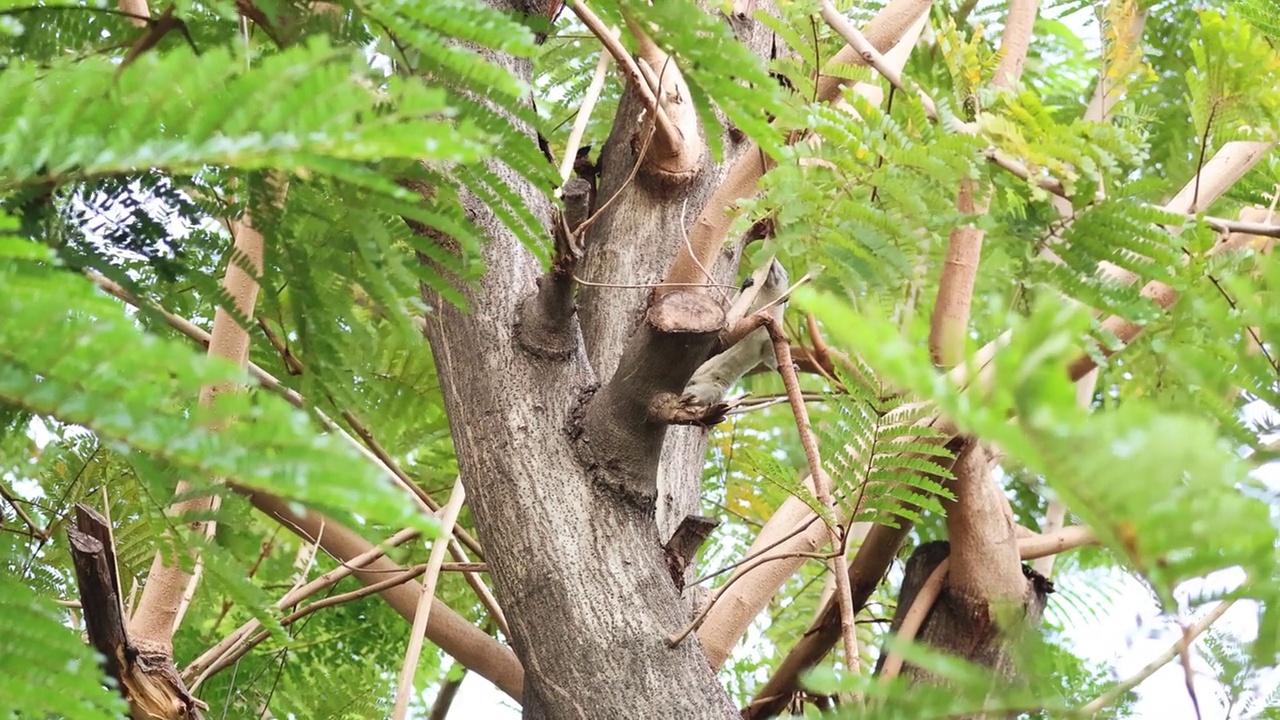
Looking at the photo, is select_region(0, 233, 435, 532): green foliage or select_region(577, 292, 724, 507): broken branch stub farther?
select_region(577, 292, 724, 507): broken branch stub

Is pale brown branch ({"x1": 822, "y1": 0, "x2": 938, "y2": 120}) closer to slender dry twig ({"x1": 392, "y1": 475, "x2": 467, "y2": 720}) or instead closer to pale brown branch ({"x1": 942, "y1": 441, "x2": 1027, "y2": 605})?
pale brown branch ({"x1": 942, "y1": 441, "x2": 1027, "y2": 605})

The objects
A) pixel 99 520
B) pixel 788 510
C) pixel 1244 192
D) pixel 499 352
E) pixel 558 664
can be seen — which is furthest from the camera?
pixel 788 510

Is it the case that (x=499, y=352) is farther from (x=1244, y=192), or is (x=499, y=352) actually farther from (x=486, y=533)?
(x=1244, y=192)

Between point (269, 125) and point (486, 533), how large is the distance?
0.74m

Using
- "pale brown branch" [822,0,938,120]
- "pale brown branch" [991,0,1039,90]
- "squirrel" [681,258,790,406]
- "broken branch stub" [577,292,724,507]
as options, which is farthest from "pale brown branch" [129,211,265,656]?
"pale brown branch" [991,0,1039,90]

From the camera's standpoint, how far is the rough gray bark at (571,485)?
99 cm

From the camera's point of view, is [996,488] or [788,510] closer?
[996,488]

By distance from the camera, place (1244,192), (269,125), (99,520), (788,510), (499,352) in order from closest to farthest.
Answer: (269,125) → (99,520) → (499,352) → (1244,192) → (788,510)

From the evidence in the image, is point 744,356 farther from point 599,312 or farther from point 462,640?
point 462,640

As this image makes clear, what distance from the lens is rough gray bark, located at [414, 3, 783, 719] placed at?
38.9 inches

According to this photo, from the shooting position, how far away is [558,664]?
3.29 ft

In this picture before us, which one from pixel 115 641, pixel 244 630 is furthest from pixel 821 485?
pixel 244 630

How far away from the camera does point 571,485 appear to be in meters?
1.06

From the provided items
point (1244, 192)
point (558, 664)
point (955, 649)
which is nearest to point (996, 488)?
point (955, 649)
